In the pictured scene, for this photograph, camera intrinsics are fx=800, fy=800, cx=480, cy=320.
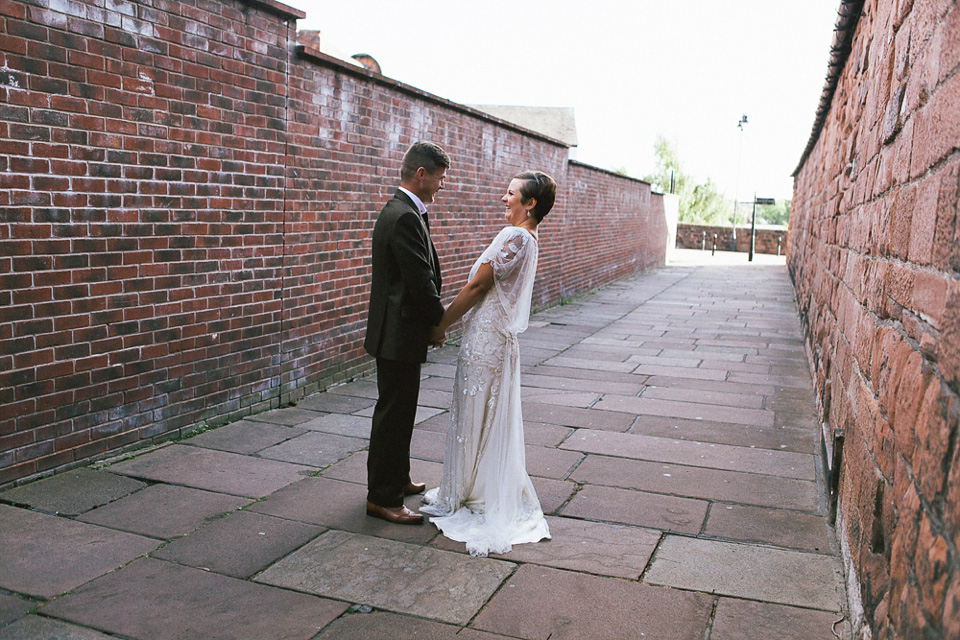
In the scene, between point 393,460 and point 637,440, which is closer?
point 393,460

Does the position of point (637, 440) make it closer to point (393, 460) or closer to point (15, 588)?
point (393, 460)

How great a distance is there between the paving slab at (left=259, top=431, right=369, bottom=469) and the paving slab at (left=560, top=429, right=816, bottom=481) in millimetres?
1428

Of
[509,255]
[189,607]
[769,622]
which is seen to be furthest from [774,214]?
[189,607]

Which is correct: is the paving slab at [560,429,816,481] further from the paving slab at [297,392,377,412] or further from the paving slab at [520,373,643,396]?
the paving slab at [297,392,377,412]

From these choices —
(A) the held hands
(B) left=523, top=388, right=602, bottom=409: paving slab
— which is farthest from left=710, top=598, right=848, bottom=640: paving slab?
(B) left=523, top=388, right=602, bottom=409: paving slab

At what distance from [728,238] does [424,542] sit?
39072mm

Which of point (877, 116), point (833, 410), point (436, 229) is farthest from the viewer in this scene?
point (436, 229)

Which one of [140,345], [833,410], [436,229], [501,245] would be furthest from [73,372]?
[436,229]

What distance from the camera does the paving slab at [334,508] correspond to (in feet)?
12.6

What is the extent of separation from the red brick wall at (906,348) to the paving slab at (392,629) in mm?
1365

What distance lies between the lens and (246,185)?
5574 mm

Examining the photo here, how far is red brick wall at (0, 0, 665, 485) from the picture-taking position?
4.04 m

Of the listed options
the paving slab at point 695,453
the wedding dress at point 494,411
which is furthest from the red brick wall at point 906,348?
the wedding dress at point 494,411

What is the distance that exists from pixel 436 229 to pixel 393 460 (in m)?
5.17
